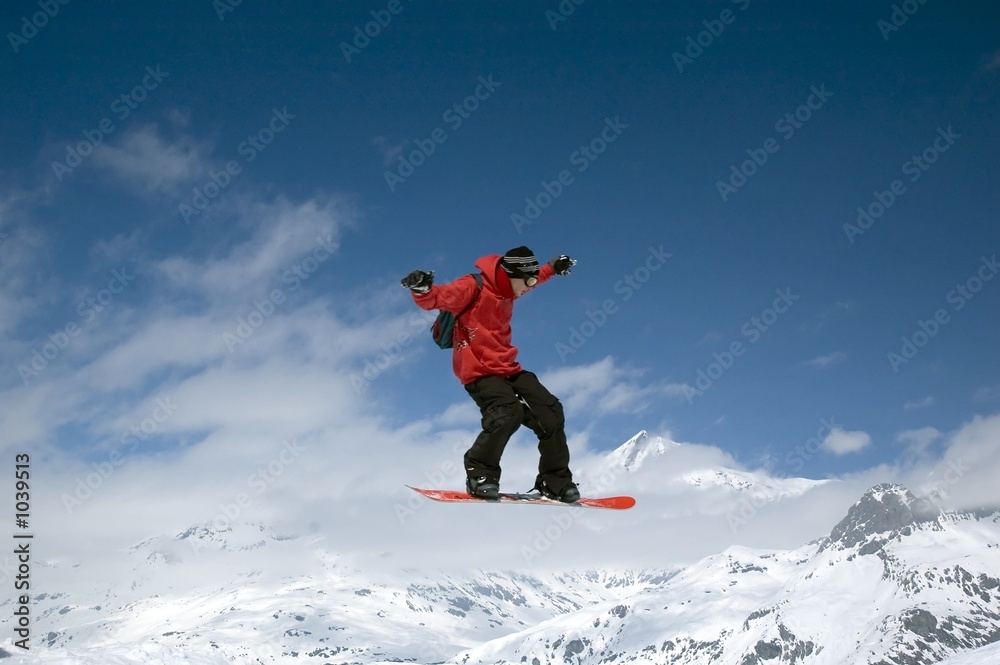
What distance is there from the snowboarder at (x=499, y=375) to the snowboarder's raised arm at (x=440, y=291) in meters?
0.02

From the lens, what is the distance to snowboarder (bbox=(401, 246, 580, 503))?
11352 mm

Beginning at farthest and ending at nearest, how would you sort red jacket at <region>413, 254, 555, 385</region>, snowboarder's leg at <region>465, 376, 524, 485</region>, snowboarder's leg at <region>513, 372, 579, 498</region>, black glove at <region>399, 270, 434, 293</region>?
snowboarder's leg at <region>513, 372, 579, 498</region>
snowboarder's leg at <region>465, 376, 524, 485</region>
red jacket at <region>413, 254, 555, 385</region>
black glove at <region>399, 270, 434, 293</region>

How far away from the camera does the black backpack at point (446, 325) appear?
11.3m

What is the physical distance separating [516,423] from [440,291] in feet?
7.93

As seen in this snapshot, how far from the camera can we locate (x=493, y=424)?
11.5 metres

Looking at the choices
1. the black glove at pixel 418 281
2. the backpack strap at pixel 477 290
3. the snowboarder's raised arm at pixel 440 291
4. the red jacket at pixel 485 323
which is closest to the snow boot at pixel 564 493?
the red jacket at pixel 485 323

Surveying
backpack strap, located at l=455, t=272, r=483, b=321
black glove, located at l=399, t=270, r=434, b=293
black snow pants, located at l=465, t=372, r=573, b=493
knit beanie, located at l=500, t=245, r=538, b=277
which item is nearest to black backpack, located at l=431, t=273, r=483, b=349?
backpack strap, located at l=455, t=272, r=483, b=321

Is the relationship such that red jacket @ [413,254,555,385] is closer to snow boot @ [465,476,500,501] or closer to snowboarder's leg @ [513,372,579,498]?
snowboarder's leg @ [513,372,579,498]

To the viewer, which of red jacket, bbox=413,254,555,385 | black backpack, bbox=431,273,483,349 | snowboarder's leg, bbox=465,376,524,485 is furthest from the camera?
snowboarder's leg, bbox=465,376,524,485

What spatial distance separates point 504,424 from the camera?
11.5 m

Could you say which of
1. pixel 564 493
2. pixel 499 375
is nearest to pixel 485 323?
pixel 499 375

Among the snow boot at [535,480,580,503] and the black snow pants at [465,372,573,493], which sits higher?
the black snow pants at [465,372,573,493]

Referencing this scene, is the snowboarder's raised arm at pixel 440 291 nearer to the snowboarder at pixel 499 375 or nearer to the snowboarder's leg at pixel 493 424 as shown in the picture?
the snowboarder at pixel 499 375

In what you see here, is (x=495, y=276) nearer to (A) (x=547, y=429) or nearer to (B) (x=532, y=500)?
(A) (x=547, y=429)
